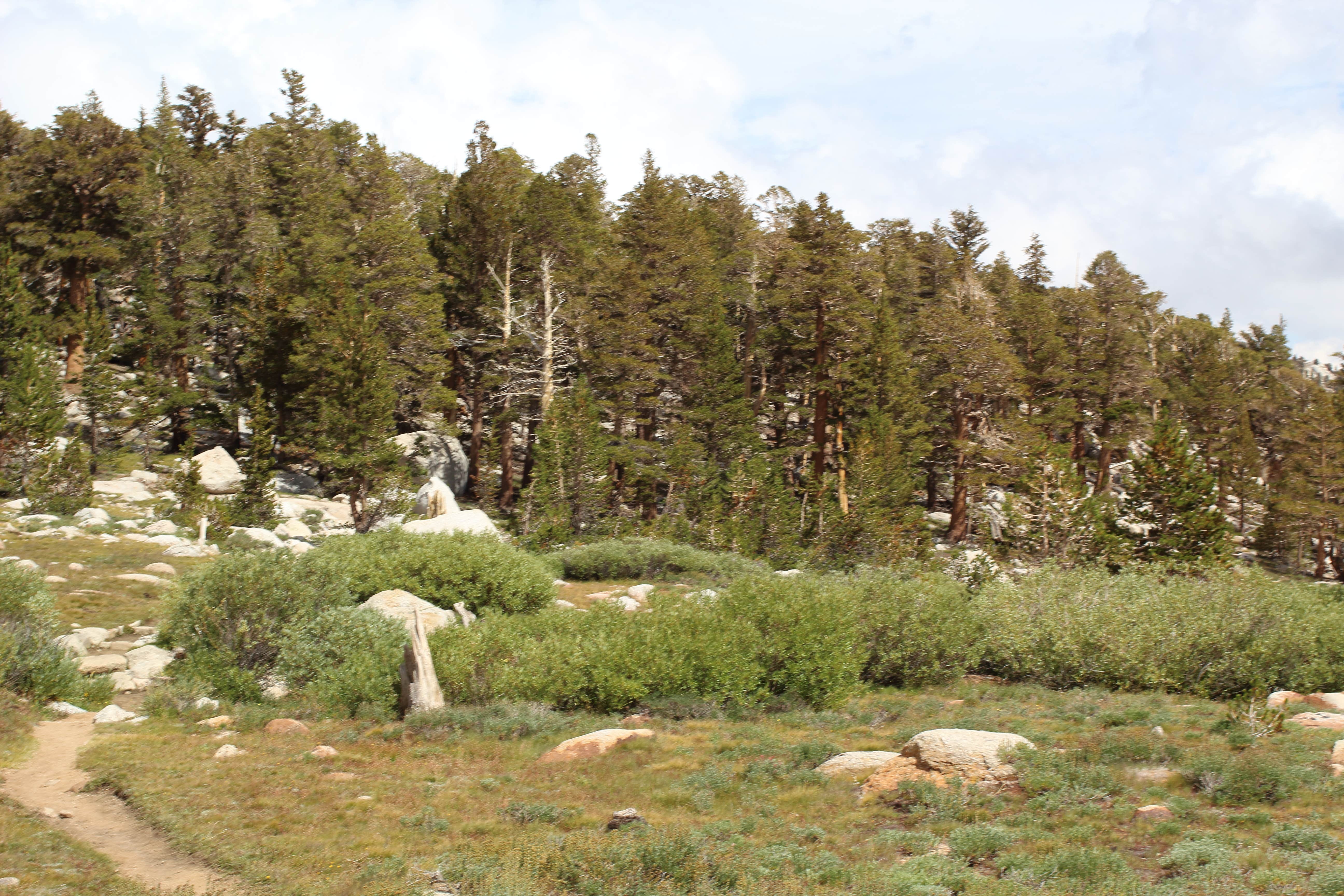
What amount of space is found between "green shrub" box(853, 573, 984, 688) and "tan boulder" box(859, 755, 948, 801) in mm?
8121

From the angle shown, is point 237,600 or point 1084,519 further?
point 1084,519

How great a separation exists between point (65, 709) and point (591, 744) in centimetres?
862

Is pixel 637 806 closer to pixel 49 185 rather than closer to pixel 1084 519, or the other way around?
pixel 1084 519

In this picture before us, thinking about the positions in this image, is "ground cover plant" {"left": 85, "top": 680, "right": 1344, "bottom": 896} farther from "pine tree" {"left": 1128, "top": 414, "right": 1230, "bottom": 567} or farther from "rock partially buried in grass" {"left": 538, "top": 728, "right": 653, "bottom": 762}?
"pine tree" {"left": 1128, "top": 414, "right": 1230, "bottom": 567}

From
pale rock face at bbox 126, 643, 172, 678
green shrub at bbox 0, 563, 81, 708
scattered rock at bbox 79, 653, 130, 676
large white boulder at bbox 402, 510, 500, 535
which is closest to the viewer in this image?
green shrub at bbox 0, 563, 81, 708

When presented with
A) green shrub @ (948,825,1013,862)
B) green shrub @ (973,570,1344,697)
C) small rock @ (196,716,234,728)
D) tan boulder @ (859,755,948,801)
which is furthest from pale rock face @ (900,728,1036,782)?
small rock @ (196,716,234,728)

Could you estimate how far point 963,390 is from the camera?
4550 centimetres

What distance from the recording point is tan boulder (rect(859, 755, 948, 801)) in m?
12.5

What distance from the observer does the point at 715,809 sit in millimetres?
12188

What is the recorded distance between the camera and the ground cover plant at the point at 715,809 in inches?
361

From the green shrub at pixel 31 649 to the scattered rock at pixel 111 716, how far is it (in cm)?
109

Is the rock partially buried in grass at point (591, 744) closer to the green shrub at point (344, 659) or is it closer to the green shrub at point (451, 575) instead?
the green shrub at point (344, 659)

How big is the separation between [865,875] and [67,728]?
39.9 feet

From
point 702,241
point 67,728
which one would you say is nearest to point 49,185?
point 702,241
